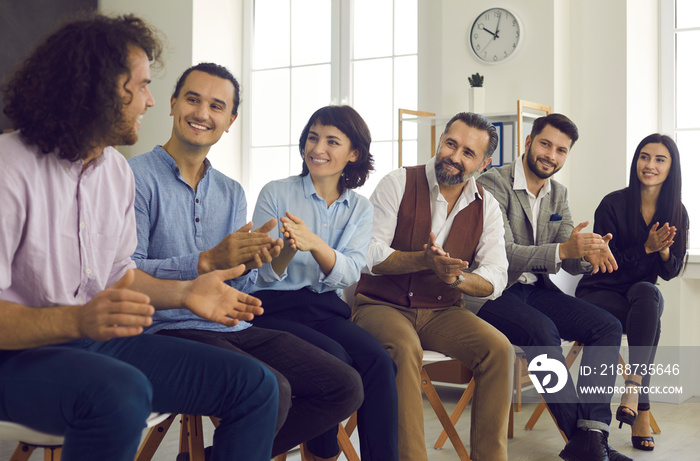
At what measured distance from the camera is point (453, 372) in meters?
4.02

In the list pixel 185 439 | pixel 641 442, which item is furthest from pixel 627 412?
pixel 185 439

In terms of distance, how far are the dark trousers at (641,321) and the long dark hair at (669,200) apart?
340 millimetres

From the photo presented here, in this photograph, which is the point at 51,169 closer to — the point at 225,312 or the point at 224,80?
the point at 225,312

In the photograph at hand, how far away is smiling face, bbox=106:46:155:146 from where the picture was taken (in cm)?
169

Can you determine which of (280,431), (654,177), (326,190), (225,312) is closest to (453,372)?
(654,177)

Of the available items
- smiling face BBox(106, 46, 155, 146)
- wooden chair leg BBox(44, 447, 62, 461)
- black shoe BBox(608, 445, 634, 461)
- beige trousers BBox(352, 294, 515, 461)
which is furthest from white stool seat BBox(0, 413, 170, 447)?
black shoe BBox(608, 445, 634, 461)

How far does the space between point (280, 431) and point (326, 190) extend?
0.92m

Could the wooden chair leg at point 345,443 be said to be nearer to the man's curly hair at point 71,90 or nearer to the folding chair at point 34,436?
the folding chair at point 34,436

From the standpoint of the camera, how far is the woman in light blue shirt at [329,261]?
7.58ft

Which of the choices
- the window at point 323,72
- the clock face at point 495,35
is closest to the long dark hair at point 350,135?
the clock face at point 495,35

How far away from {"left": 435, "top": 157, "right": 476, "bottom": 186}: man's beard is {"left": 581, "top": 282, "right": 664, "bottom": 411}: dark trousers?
3.49ft

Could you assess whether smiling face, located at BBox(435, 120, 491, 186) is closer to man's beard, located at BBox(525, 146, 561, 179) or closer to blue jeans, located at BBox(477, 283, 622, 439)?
man's beard, located at BBox(525, 146, 561, 179)

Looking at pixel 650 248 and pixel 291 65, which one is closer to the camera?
pixel 650 248

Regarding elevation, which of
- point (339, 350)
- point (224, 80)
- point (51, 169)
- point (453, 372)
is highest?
point (224, 80)
